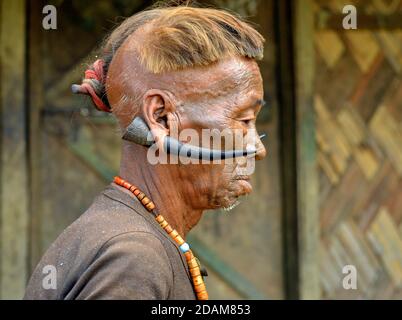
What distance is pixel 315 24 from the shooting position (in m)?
4.49

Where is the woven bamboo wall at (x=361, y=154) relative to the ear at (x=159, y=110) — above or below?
below

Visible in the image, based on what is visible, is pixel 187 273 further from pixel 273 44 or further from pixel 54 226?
pixel 273 44

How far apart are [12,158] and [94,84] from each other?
194cm

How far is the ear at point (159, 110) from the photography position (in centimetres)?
217

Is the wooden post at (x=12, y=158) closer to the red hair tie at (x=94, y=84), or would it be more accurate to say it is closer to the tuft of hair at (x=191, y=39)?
the red hair tie at (x=94, y=84)

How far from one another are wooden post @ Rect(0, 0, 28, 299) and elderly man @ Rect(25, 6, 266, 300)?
1966 mm

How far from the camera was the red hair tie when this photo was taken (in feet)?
7.79


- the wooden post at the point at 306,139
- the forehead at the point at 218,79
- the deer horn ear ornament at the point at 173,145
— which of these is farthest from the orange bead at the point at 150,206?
the wooden post at the point at 306,139

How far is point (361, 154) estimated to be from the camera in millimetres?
4547

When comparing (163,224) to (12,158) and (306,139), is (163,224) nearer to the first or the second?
(12,158)
